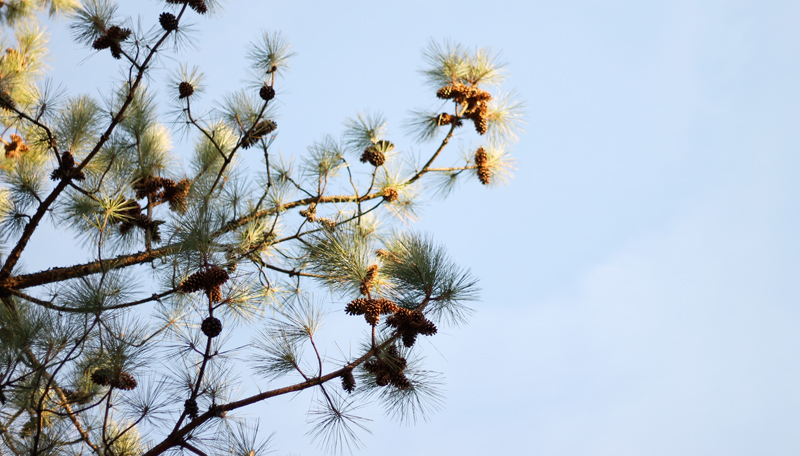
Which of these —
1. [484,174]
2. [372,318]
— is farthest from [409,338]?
[484,174]

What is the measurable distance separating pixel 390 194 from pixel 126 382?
135cm

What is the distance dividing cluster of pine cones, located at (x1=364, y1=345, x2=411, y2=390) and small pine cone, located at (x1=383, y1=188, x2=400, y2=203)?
3.04ft

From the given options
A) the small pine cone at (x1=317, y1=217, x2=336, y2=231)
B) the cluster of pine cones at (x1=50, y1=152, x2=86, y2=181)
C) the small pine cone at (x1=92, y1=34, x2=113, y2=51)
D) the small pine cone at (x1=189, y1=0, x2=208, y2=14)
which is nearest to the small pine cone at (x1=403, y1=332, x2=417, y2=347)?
the small pine cone at (x1=317, y1=217, x2=336, y2=231)

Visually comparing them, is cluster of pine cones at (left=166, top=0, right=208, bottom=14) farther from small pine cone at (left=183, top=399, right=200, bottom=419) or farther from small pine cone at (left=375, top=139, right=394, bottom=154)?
small pine cone at (left=183, top=399, right=200, bottom=419)

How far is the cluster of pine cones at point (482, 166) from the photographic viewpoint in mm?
3188

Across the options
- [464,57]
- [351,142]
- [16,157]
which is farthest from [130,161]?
[464,57]

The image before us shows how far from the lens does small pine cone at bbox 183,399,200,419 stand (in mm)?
2033

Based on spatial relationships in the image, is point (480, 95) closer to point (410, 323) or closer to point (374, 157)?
point (374, 157)

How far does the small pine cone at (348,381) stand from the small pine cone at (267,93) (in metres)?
1.32

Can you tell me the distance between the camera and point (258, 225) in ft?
8.33

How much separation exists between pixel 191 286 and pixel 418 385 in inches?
33.8

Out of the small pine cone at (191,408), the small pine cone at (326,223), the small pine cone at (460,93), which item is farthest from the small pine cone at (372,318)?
the small pine cone at (460,93)

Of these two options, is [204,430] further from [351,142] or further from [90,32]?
[90,32]

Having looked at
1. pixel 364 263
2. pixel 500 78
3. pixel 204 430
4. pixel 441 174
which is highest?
pixel 500 78
